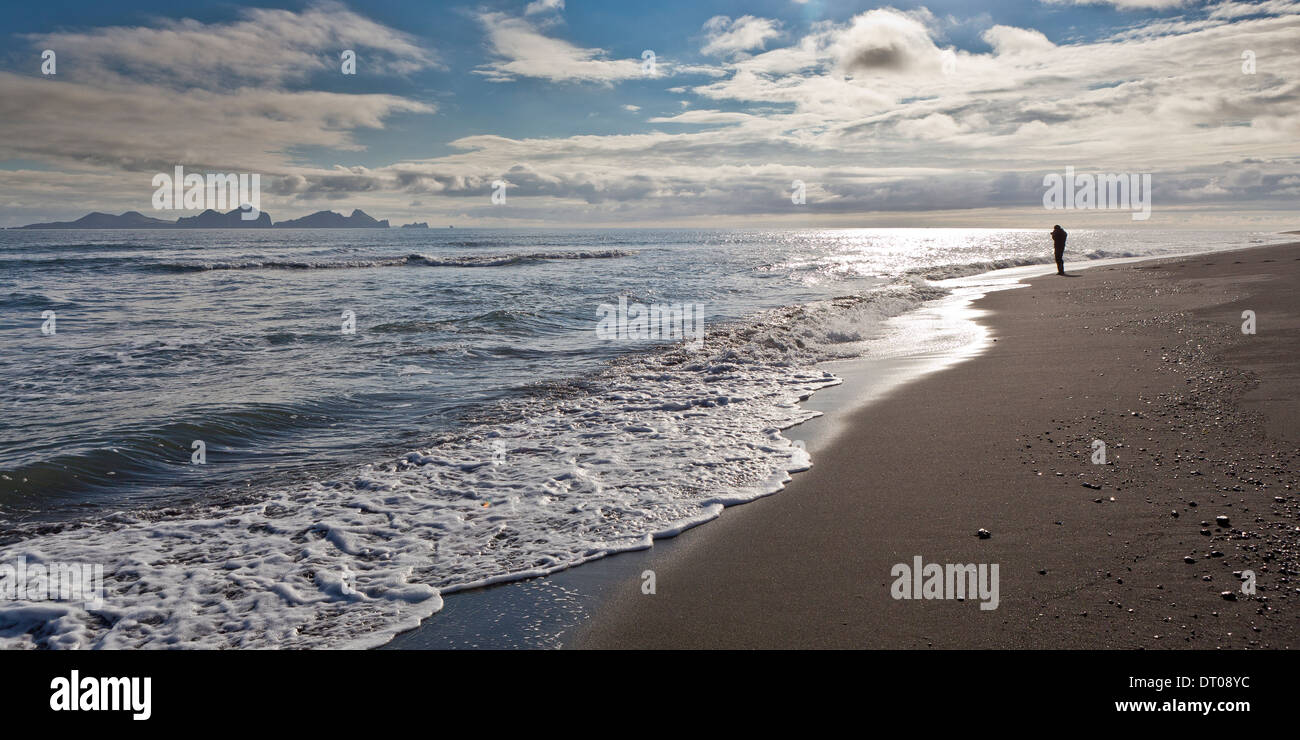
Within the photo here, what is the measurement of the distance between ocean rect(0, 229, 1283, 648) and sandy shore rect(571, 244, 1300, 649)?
84 centimetres

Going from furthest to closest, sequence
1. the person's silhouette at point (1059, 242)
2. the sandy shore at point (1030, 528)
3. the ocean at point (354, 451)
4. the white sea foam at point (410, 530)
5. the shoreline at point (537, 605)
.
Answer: the person's silhouette at point (1059, 242) → the ocean at point (354, 451) → the white sea foam at point (410, 530) → the shoreline at point (537, 605) → the sandy shore at point (1030, 528)

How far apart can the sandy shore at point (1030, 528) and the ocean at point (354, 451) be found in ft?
2.77

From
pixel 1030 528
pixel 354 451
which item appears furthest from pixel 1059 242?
pixel 354 451

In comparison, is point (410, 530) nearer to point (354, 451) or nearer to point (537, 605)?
point (537, 605)

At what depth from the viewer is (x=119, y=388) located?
11008 millimetres

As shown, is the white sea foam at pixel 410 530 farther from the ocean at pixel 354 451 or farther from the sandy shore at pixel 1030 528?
the sandy shore at pixel 1030 528

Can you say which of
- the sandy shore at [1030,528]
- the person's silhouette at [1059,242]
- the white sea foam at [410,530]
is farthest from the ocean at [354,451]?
the person's silhouette at [1059,242]

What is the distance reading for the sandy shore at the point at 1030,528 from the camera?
12.8 feet

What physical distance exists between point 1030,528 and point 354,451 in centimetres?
712

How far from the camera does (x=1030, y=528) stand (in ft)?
16.8

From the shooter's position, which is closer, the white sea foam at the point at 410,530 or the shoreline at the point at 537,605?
the shoreline at the point at 537,605
